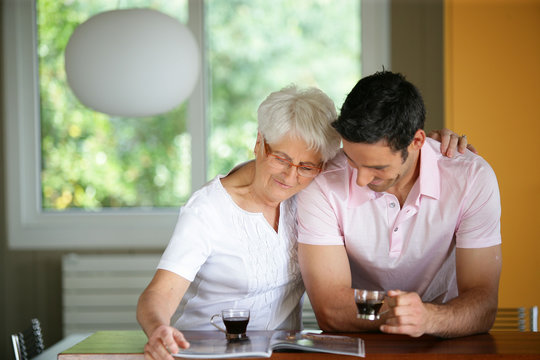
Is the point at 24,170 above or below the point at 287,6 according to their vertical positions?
below

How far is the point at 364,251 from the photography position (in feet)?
7.34

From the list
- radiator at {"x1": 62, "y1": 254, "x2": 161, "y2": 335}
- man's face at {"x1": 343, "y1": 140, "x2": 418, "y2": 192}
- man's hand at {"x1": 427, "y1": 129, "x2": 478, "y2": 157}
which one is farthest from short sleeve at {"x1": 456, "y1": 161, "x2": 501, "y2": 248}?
radiator at {"x1": 62, "y1": 254, "x2": 161, "y2": 335}

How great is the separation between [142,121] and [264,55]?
107 centimetres

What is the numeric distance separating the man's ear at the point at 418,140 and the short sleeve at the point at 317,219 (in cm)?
36

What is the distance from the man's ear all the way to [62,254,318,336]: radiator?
9.87 ft

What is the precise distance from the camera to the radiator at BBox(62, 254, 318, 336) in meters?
4.66

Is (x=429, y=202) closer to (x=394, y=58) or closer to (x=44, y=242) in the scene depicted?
(x=394, y=58)

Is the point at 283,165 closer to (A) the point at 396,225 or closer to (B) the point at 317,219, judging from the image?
(B) the point at 317,219

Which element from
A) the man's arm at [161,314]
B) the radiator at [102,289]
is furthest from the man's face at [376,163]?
the radiator at [102,289]

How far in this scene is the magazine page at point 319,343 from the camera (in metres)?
1.74

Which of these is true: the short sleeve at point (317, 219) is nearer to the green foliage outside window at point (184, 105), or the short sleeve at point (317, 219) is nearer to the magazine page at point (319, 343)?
the magazine page at point (319, 343)

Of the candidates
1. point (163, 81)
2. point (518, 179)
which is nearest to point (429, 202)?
point (163, 81)

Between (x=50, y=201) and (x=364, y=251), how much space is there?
343cm

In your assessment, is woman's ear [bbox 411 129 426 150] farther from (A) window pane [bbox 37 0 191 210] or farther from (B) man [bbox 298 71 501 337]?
(A) window pane [bbox 37 0 191 210]
